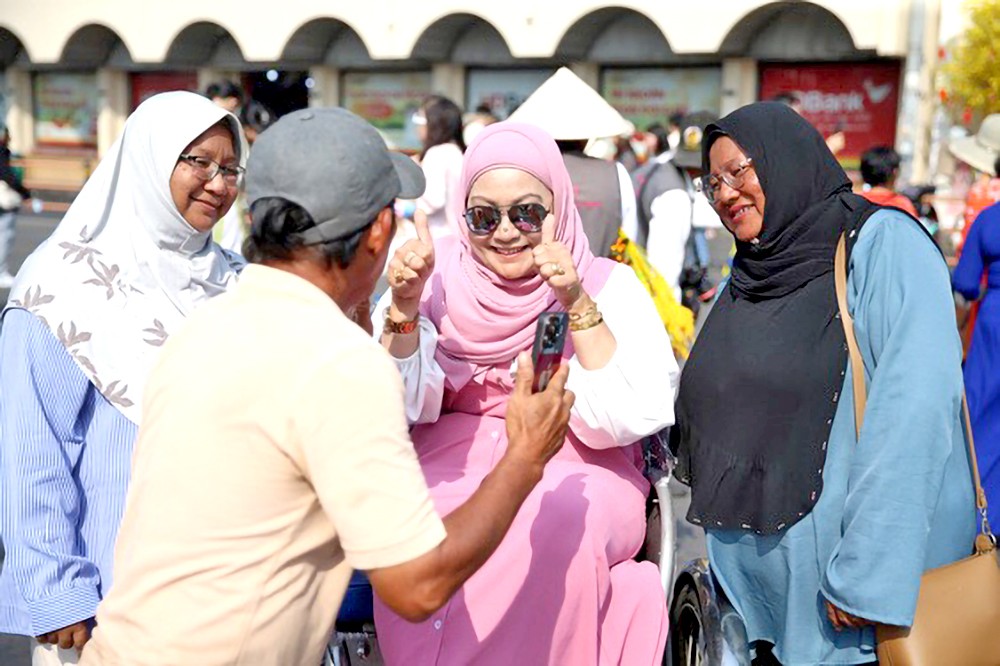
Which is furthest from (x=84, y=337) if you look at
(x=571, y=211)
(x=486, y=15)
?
(x=486, y=15)

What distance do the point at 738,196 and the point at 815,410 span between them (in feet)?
1.72

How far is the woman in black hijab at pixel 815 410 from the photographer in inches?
96.0

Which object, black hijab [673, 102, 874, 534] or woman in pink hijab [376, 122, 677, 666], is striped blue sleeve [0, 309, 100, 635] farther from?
black hijab [673, 102, 874, 534]

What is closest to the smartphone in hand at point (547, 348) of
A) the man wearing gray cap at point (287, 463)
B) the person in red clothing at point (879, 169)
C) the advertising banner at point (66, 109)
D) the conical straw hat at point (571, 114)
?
the man wearing gray cap at point (287, 463)

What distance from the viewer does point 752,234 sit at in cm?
274

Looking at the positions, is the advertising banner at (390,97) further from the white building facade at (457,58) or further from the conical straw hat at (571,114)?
the conical straw hat at (571,114)

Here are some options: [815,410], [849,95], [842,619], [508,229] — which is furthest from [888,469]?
[849,95]

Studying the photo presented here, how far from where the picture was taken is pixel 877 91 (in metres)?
21.2

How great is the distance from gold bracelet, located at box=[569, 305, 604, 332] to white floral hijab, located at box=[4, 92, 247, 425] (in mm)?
888

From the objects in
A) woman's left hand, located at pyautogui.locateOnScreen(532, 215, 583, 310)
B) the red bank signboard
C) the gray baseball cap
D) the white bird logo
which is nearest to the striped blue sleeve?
the gray baseball cap

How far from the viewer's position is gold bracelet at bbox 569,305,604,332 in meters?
2.74

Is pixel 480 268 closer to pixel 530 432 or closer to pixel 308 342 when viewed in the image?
pixel 530 432

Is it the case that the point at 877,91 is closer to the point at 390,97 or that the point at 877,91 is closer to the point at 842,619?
the point at 390,97

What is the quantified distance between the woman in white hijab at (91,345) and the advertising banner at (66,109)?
1125 inches
